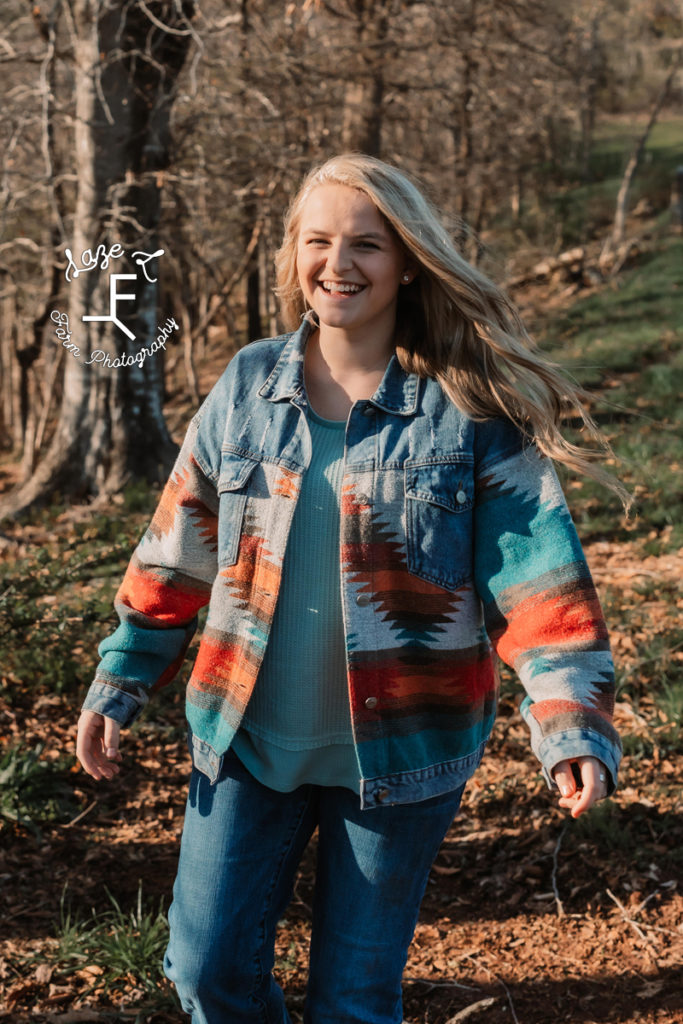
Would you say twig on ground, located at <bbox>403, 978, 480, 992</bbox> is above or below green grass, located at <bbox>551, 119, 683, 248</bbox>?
below

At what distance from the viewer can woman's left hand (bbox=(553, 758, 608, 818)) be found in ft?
5.85

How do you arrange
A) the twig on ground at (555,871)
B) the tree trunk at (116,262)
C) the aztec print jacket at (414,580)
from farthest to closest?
the tree trunk at (116,262) < the twig on ground at (555,871) < the aztec print jacket at (414,580)

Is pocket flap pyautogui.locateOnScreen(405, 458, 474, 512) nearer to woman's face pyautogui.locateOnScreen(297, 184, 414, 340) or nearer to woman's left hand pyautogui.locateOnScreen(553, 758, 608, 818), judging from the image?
woman's face pyautogui.locateOnScreen(297, 184, 414, 340)

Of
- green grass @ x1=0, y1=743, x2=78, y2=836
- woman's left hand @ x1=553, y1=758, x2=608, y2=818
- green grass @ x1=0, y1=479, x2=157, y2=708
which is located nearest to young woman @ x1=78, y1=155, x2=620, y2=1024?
woman's left hand @ x1=553, y1=758, x2=608, y2=818

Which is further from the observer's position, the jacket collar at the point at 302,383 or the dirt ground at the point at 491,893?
the dirt ground at the point at 491,893

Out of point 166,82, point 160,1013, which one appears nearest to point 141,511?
point 166,82

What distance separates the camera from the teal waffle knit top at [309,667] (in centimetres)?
209

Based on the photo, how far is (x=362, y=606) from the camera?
2.03 metres

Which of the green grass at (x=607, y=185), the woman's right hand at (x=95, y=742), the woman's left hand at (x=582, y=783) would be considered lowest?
the woman's right hand at (x=95, y=742)

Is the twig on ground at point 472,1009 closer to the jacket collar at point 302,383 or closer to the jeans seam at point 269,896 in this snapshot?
the jeans seam at point 269,896

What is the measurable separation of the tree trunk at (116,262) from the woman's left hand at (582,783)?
6355mm

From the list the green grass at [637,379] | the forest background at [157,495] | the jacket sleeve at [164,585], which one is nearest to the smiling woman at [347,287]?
the jacket sleeve at [164,585]

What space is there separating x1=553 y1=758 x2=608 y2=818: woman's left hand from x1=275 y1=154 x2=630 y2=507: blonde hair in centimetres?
63

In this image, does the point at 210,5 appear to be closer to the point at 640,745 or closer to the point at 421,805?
the point at 640,745
